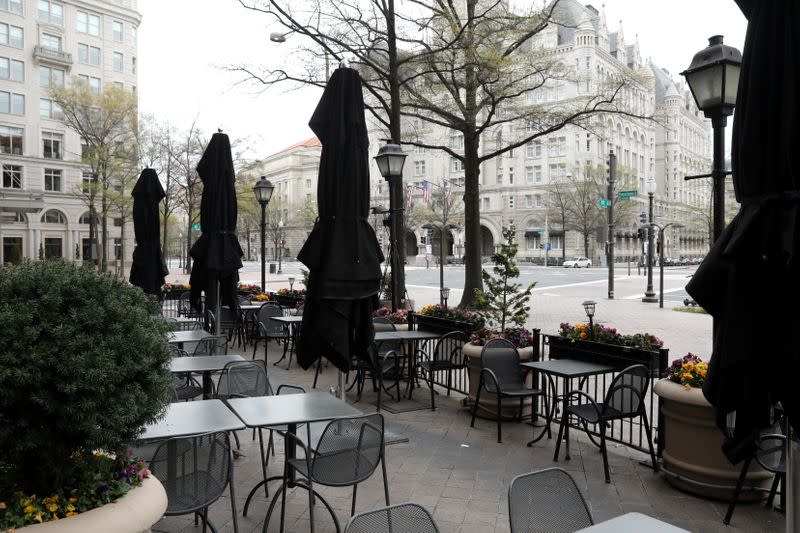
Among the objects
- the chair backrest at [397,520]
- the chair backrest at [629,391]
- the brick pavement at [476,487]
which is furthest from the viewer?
the chair backrest at [629,391]

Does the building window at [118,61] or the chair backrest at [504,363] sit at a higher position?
A: the building window at [118,61]

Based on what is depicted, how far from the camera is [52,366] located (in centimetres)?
279

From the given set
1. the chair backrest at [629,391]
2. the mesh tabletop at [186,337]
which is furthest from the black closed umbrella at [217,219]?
the chair backrest at [629,391]

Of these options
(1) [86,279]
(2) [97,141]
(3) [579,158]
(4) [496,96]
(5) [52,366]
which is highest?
(3) [579,158]

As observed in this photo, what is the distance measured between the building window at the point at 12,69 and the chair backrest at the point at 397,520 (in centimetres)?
6211

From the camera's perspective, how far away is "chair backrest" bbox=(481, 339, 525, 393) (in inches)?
287

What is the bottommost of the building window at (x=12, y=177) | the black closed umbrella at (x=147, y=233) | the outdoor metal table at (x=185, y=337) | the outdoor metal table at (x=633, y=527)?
the outdoor metal table at (x=633, y=527)

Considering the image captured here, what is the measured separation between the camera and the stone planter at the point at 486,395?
7.69 m

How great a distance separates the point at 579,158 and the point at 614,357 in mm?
68246

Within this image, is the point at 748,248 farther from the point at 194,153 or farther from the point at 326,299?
the point at 194,153

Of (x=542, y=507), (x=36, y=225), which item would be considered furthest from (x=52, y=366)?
(x=36, y=225)

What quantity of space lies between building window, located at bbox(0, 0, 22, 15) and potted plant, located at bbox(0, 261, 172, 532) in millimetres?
62455

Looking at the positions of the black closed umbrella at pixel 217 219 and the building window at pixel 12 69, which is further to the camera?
the building window at pixel 12 69

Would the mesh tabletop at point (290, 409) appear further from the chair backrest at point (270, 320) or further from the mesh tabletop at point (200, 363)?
the chair backrest at point (270, 320)
